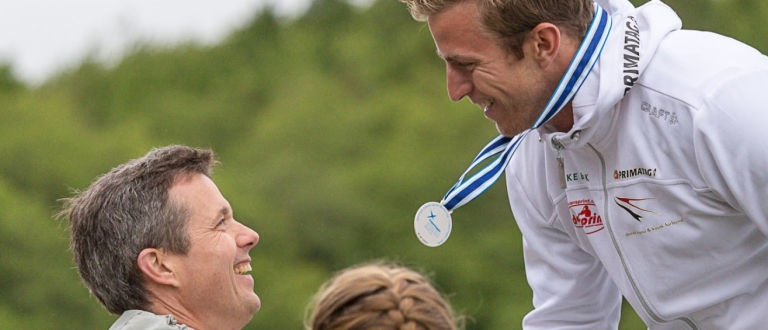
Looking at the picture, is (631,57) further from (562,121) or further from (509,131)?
(509,131)

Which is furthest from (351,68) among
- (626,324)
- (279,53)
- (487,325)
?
(626,324)

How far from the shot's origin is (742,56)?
2420 millimetres

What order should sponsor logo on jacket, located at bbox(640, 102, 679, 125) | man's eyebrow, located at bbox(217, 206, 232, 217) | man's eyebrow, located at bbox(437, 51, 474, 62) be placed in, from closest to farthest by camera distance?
sponsor logo on jacket, located at bbox(640, 102, 679, 125) < man's eyebrow, located at bbox(437, 51, 474, 62) < man's eyebrow, located at bbox(217, 206, 232, 217)

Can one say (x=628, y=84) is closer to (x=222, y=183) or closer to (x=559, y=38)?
(x=559, y=38)

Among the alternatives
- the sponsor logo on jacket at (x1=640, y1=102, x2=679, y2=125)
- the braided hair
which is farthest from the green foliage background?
the braided hair

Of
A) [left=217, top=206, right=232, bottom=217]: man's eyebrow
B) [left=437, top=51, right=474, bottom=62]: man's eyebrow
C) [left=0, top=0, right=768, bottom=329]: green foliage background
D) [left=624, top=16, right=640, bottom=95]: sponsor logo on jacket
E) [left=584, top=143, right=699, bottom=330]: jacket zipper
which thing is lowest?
[left=584, top=143, right=699, bottom=330]: jacket zipper

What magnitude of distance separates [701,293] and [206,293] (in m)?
1.28

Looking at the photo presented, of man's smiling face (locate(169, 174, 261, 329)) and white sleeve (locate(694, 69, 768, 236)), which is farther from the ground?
man's smiling face (locate(169, 174, 261, 329))

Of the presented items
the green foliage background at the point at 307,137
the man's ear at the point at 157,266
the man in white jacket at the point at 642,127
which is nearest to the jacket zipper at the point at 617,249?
the man in white jacket at the point at 642,127

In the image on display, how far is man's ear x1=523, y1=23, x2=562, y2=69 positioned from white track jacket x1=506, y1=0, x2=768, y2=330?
126mm

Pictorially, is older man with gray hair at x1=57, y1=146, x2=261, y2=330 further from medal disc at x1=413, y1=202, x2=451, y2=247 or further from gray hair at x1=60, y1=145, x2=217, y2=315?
medal disc at x1=413, y1=202, x2=451, y2=247

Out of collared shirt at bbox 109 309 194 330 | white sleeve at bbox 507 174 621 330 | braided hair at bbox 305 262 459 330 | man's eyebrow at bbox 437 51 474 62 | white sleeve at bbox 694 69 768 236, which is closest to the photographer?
braided hair at bbox 305 262 459 330

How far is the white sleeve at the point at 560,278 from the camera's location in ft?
10.00

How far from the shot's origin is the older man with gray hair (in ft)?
8.99
